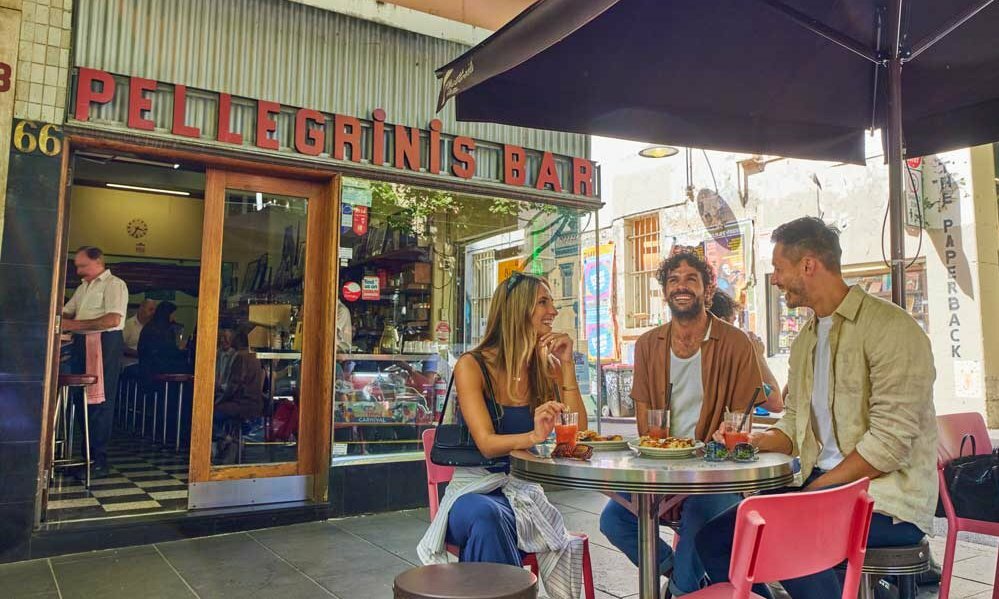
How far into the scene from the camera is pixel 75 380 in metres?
5.61

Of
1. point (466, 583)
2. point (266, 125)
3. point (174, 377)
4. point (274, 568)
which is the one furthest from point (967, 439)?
point (174, 377)

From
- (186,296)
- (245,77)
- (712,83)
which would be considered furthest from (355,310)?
(186,296)

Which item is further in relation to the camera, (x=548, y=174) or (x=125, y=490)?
(x=548, y=174)

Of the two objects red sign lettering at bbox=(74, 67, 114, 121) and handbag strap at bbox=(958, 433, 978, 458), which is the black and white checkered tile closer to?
red sign lettering at bbox=(74, 67, 114, 121)

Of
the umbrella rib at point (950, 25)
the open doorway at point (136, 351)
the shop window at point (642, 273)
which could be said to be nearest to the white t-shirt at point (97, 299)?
the open doorway at point (136, 351)

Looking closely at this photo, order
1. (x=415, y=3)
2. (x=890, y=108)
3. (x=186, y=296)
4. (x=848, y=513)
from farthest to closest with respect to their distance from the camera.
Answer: (x=186, y=296) → (x=415, y=3) → (x=890, y=108) → (x=848, y=513)

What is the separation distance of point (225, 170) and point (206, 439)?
201 cm

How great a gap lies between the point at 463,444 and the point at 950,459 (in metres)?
2.25

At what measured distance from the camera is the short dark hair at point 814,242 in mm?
2781

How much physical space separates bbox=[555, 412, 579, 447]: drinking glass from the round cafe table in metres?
0.10

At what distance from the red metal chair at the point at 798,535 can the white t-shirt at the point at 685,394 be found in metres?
1.49

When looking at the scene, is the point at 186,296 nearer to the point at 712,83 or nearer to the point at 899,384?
the point at 712,83

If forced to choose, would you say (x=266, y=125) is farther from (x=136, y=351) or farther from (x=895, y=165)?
(x=136, y=351)

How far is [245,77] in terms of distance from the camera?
5250 millimetres
